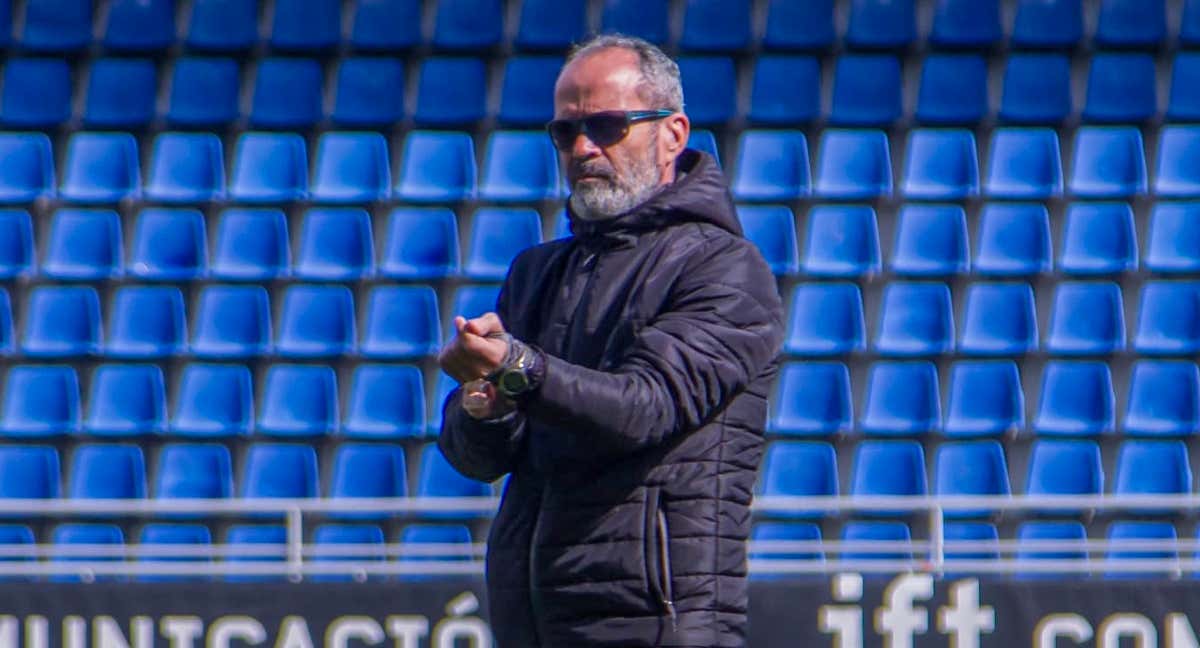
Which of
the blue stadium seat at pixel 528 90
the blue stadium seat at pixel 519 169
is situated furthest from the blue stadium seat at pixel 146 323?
the blue stadium seat at pixel 528 90

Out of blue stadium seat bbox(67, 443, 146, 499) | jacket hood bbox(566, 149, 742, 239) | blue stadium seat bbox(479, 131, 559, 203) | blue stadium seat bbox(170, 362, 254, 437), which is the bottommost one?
blue stadium seat bbox(67, 443, 146, 499)

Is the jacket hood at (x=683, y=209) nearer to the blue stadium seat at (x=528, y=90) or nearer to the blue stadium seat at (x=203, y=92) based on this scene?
the blue stadium seat at (x=528, y=90)

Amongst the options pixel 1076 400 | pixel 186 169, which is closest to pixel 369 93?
pixel 186 169

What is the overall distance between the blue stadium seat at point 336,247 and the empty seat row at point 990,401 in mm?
1851

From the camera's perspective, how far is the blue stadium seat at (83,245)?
7.52 meters

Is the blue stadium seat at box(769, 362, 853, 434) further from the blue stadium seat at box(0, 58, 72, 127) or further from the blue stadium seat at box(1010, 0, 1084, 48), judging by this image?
the blue stadium seat at box(0, 58, 72, 127)

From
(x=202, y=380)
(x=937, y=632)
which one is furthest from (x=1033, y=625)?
(x=202, y=380)

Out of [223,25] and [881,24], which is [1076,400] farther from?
[223,25]

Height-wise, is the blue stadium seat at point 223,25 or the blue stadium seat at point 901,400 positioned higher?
the blue stadium seat at point 223,25

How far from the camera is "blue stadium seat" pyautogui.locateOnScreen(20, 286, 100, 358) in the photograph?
7.45m

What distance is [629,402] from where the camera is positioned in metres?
1.83

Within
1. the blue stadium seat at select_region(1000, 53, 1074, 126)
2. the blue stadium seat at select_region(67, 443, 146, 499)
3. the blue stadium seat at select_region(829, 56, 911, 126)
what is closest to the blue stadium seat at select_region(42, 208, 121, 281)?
the blue stadium seat at select_region(67, 443, 146, 499)

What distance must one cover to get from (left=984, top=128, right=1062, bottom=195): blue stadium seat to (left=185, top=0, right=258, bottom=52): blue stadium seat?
322cm

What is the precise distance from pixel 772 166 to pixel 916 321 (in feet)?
2.89
